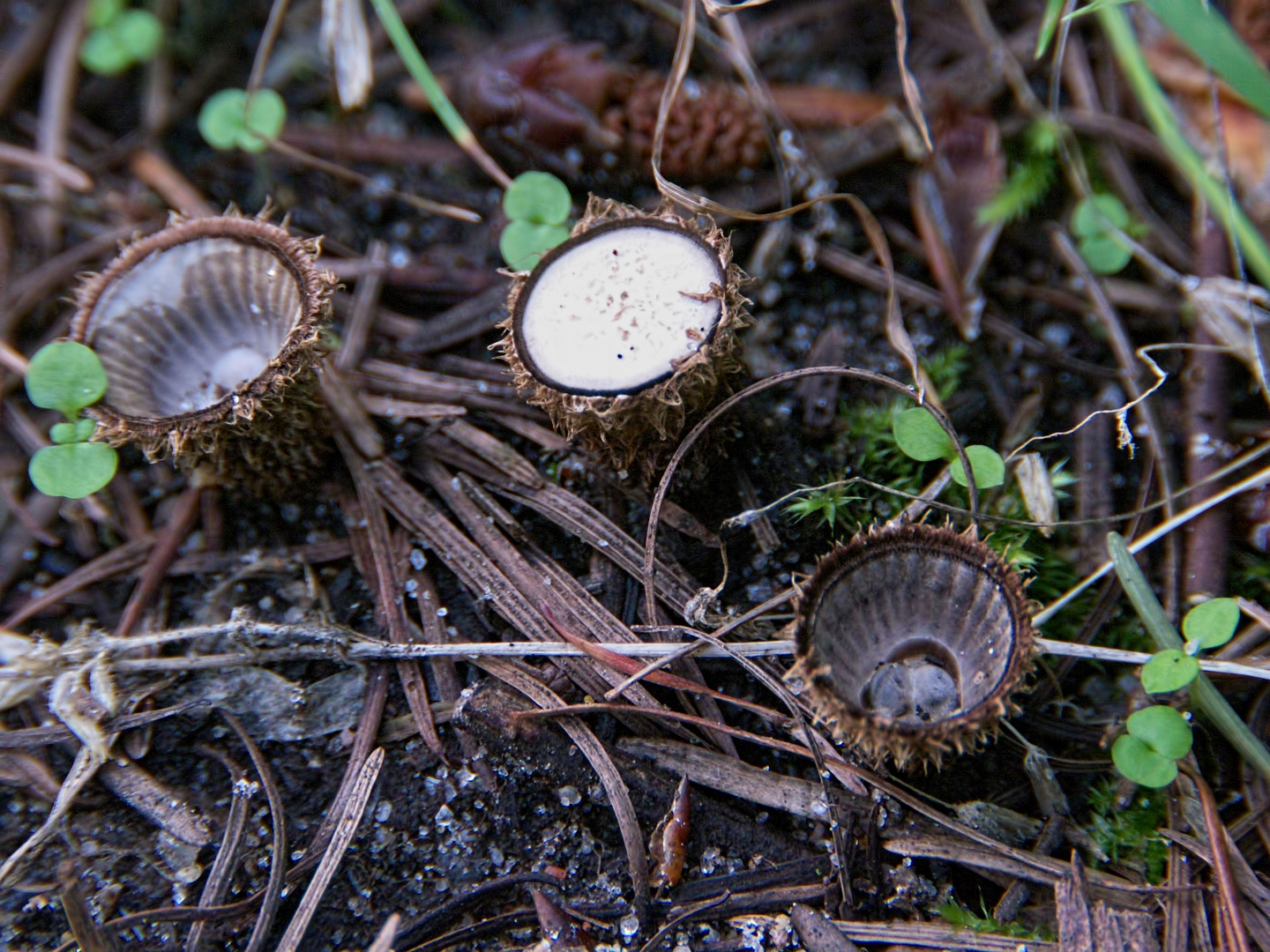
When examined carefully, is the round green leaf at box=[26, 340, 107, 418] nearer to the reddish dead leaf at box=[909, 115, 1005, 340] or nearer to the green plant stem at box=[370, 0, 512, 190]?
the green plant stem at box=[370, 0, 512, 190]

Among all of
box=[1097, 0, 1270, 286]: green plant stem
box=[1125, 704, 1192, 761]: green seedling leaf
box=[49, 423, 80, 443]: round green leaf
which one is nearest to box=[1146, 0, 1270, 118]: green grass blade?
box=[1097, 0, 1270, 286]: green plant stem

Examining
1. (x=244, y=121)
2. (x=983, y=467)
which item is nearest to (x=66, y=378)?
(x=244, y=121)

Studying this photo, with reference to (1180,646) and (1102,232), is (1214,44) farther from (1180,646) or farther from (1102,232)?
(1180,646)

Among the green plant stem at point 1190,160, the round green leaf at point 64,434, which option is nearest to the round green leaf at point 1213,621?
the green plant stem at point 1190,160

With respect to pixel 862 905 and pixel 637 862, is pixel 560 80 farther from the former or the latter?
pixel 862 905

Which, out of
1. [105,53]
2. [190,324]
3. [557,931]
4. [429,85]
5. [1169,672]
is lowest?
[557,931]

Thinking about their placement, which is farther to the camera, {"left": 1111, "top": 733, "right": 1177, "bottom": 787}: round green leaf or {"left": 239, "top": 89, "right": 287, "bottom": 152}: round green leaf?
{"left": 239, "top": 89, "right": 287, "bottom": 152}: round green leaf
